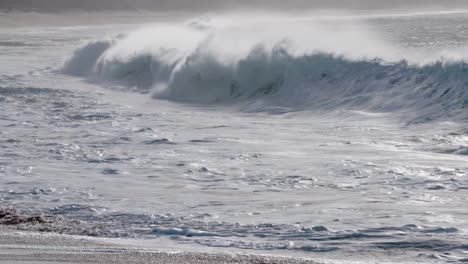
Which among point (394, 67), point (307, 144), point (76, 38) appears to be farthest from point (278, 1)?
point (307, 144)

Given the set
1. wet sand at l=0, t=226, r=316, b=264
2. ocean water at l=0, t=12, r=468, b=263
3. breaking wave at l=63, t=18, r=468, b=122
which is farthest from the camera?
breaking wave at l=63, t=18, r=468, b=122

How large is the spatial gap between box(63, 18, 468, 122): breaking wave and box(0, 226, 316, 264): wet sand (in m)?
7.85

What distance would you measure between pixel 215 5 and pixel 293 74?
66487mm

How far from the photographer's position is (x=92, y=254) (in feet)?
22.8

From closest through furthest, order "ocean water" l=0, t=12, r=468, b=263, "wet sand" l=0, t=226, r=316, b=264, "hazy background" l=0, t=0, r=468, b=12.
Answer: "wet sand" l=0, t=226, r=316, b=264, "ocean water" l=0, t=12, r=468, b=263, "hazy background" l=0, t=0, r=468, b=12

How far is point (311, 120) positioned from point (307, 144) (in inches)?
122

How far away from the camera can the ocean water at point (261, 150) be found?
784cm

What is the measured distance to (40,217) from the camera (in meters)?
8.26

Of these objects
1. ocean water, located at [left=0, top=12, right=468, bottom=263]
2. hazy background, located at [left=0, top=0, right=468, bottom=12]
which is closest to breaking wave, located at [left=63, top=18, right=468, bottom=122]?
ocean water, located at [left=0, top=12, right=468, bottom=263]

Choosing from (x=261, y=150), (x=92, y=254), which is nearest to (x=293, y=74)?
(x=261, y=150)

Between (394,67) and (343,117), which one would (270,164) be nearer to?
(343,117)

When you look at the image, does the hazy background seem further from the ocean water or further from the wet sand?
the wet sand

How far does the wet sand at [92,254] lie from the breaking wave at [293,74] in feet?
25.8

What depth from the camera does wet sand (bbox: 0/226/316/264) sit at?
678 cm
